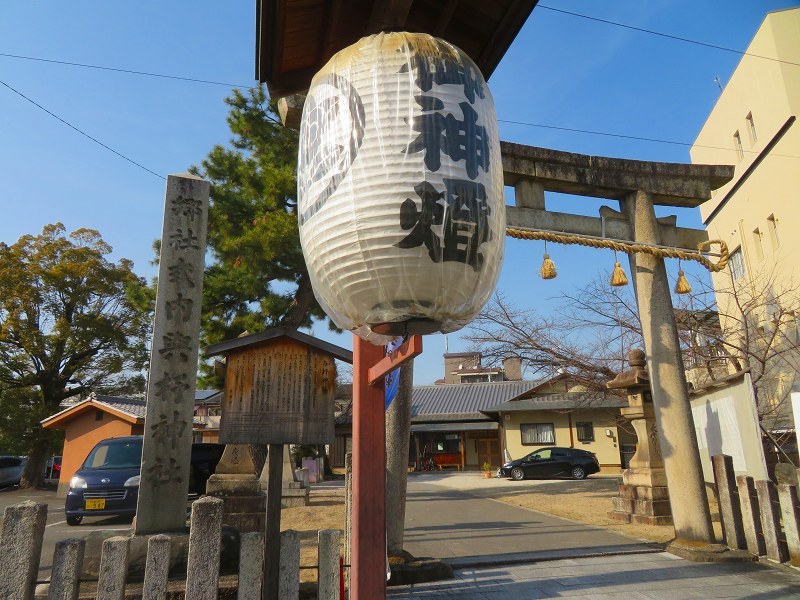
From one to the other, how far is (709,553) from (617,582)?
5.17 feet

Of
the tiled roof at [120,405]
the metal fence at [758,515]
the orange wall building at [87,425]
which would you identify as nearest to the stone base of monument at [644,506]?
the metal fence at [758,515]

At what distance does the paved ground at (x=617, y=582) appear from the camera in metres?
4.90

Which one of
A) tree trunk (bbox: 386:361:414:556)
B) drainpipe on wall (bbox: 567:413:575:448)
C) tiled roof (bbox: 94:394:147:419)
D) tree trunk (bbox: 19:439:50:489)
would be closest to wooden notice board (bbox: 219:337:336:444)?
tree trunk (bbox: 386:361:414:556)

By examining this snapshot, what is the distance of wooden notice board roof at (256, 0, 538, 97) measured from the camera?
3641mm

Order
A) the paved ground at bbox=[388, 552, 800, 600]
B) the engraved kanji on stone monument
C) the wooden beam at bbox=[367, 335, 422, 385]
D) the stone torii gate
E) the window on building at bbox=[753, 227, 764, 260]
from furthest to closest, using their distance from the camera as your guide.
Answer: the window on building at bbox=[753, 227, 764, 260] → the stone torii gate → the engraved kanji on stone monument → the paved ground at bbox=[388, 552, 800, 600] → the wooden beam at bbox=[367, 335, 422, 385]

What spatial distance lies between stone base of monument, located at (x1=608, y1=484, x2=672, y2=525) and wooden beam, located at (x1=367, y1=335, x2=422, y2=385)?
7800 mm

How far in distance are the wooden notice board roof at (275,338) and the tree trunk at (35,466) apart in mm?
21838

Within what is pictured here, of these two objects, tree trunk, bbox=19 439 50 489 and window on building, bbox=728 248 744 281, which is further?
tree trunk, bbox=19 439 50 489

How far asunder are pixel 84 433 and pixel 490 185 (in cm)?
2257

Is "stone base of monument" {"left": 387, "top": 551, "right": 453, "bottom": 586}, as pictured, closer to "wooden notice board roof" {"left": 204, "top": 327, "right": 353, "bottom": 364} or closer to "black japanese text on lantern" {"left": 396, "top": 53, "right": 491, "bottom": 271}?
"wooden notice board roof" {"left": 204, "top": 327, "right": 353, "bottom": 364}

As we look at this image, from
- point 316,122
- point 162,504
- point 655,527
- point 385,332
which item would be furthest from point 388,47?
point 655,527

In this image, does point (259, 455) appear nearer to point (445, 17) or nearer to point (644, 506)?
point (644, 506)

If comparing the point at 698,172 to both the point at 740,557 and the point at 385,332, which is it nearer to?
the point at 740,557

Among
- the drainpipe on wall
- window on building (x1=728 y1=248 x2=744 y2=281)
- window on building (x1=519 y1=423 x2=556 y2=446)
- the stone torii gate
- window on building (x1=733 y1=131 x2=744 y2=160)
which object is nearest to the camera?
the stone torii gate
